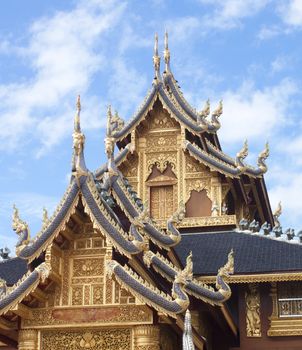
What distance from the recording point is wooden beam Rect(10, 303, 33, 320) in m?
14.0

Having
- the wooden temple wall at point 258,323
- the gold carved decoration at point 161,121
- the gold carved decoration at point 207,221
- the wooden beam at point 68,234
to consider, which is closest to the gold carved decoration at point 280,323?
the wooden temple wall at point 258,323

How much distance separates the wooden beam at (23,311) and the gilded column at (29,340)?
0.89 feet

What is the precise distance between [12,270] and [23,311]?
17.4 ft

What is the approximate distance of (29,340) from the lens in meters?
14.4

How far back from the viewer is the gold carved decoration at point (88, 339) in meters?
14.0

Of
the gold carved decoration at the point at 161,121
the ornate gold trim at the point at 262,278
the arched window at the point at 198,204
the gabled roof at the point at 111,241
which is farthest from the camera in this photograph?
the gold carved decoration at the point at 161,121

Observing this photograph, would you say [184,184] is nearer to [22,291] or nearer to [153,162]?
[153,162]

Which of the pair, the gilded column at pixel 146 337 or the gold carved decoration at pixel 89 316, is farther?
the gold carved decoration at pixel 89 316

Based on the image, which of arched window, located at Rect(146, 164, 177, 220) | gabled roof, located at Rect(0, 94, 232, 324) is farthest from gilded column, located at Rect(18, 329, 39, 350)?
arched window, located at Rect(146, 164, 177, 220)

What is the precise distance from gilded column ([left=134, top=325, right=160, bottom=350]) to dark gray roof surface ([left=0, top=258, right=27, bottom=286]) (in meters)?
5.06

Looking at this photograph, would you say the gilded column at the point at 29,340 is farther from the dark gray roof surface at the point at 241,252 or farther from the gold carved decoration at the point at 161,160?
the gold carved decoration at the point at 161,160

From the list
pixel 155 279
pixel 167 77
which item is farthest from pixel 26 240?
pixel 167 77

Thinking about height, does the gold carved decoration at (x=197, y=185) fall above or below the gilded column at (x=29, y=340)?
above

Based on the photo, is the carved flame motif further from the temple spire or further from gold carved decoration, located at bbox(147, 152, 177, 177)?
gold carved decoration, located at bbox(147, 152, 177, 177)
